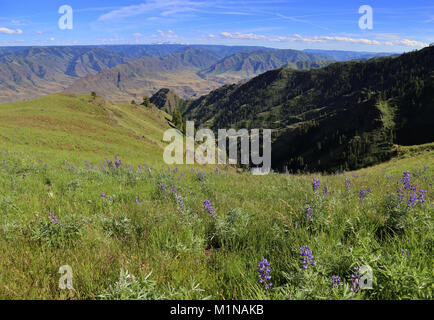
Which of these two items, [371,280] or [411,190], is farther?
[411,190]

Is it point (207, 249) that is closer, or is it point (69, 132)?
point (207, 249)

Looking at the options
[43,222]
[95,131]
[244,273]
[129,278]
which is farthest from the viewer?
[95,131]

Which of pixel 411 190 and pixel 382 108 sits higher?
pixel 382 108

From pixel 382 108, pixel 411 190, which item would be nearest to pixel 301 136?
pixel 382 108

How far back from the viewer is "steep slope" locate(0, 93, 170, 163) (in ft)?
99.1

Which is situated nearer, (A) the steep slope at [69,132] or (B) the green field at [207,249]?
(B) the green field at [207,249]

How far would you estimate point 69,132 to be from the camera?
144 ft

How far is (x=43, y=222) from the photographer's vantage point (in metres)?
3.79

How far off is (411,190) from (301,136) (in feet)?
557

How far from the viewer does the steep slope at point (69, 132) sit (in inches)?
1189

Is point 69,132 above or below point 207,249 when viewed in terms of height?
above

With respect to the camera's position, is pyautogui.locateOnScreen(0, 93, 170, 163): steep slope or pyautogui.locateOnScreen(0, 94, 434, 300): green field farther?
pyautogui.locateOnScreen(0, 93, 170, 163): steep slope
